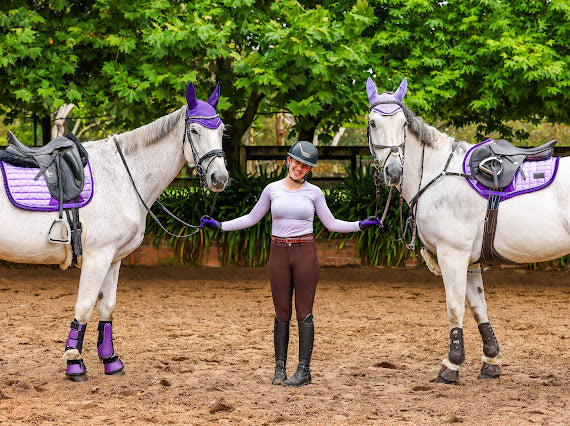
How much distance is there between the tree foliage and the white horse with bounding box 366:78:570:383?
2.49 metres

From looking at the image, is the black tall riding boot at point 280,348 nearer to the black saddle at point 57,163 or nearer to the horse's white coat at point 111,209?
the horse's white coat at point 111,209

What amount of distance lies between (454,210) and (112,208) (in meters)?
2.51

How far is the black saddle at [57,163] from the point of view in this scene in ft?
15.7

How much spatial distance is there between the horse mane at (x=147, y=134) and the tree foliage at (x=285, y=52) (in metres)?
2.32

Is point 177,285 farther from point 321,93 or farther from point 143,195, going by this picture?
point 143,195

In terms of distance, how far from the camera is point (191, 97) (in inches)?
193

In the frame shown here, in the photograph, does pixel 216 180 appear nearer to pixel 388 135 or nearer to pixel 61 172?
pixel 61 172

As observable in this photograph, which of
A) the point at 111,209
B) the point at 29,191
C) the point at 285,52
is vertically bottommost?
the point at 111,209

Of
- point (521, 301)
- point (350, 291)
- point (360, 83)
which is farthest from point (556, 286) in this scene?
point (360, 83)

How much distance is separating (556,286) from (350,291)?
2899mm

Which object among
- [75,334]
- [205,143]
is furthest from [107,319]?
[205,143]

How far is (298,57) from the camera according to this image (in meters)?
7.34

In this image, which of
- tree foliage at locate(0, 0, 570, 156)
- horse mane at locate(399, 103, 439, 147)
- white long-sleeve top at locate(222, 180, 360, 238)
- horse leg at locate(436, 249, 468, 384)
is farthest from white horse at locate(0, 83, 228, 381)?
tree foliage at locate(0, 0, 570, 156)

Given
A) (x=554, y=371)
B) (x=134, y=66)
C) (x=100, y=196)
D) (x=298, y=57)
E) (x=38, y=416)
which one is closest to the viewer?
(x=38, y=416)
